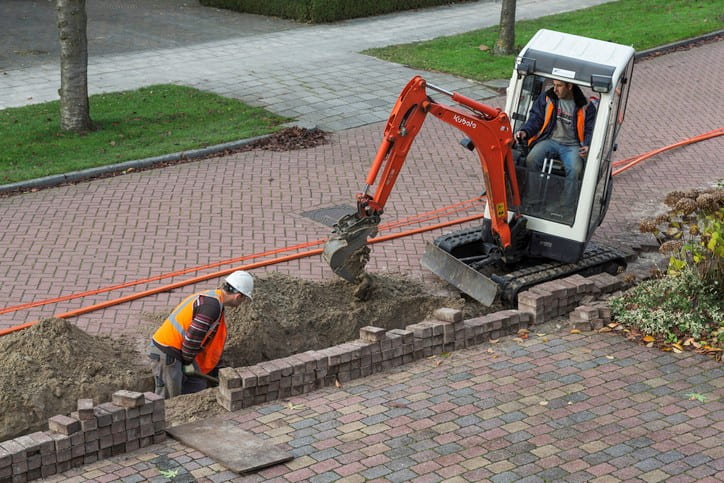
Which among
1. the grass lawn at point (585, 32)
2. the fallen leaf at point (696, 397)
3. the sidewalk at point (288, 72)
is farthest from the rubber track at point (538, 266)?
the grass lawn at point (585, 32)

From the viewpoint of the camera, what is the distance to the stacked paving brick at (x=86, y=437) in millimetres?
7188

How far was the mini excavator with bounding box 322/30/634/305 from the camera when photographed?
10.0m

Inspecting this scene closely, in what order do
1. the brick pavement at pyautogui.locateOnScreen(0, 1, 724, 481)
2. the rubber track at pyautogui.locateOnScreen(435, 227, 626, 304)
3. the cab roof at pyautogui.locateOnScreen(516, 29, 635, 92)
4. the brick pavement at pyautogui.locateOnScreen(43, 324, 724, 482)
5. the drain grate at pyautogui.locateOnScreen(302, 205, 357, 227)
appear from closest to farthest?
the brick pavement at pyautogui.locateOnScreen(43, 324, 724, 482)
the brick pavement at pyautogui.locateOnScreen(0, 1, 724, 481)
the cab roof at pyautogui.locateOnScreen(516, 29, 635, 92)
the rubber track at pyautogui.locateOnScreen(435, 227, 626, 304)
the drain grate at pyautogui.locateOnScreen(302, 205, 357, 227)

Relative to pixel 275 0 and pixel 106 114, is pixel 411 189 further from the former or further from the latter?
pixel 275 0

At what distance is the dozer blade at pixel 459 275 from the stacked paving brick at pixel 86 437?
156 inches

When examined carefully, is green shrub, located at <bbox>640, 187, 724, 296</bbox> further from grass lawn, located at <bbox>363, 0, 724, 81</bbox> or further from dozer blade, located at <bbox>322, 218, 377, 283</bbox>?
grass lawn, located at <bbox>363, 0, 724, 81</bbox>

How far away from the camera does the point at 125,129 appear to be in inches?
664

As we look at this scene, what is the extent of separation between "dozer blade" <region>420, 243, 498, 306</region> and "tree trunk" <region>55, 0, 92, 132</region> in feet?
24.8

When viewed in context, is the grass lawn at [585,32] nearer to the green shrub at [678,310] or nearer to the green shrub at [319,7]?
the green shrub at [319,7]

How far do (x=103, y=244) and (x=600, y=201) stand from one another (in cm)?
578

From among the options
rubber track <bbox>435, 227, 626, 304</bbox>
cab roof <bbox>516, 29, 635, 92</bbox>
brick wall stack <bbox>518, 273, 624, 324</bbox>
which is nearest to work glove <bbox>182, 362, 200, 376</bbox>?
brick wall stack <bbox>518, 273, 624, 324</bbox>

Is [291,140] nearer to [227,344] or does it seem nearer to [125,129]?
[125,129]

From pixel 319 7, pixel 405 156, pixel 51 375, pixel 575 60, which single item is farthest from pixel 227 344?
pixel 319 7

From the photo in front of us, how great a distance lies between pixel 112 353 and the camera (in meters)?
9.41
